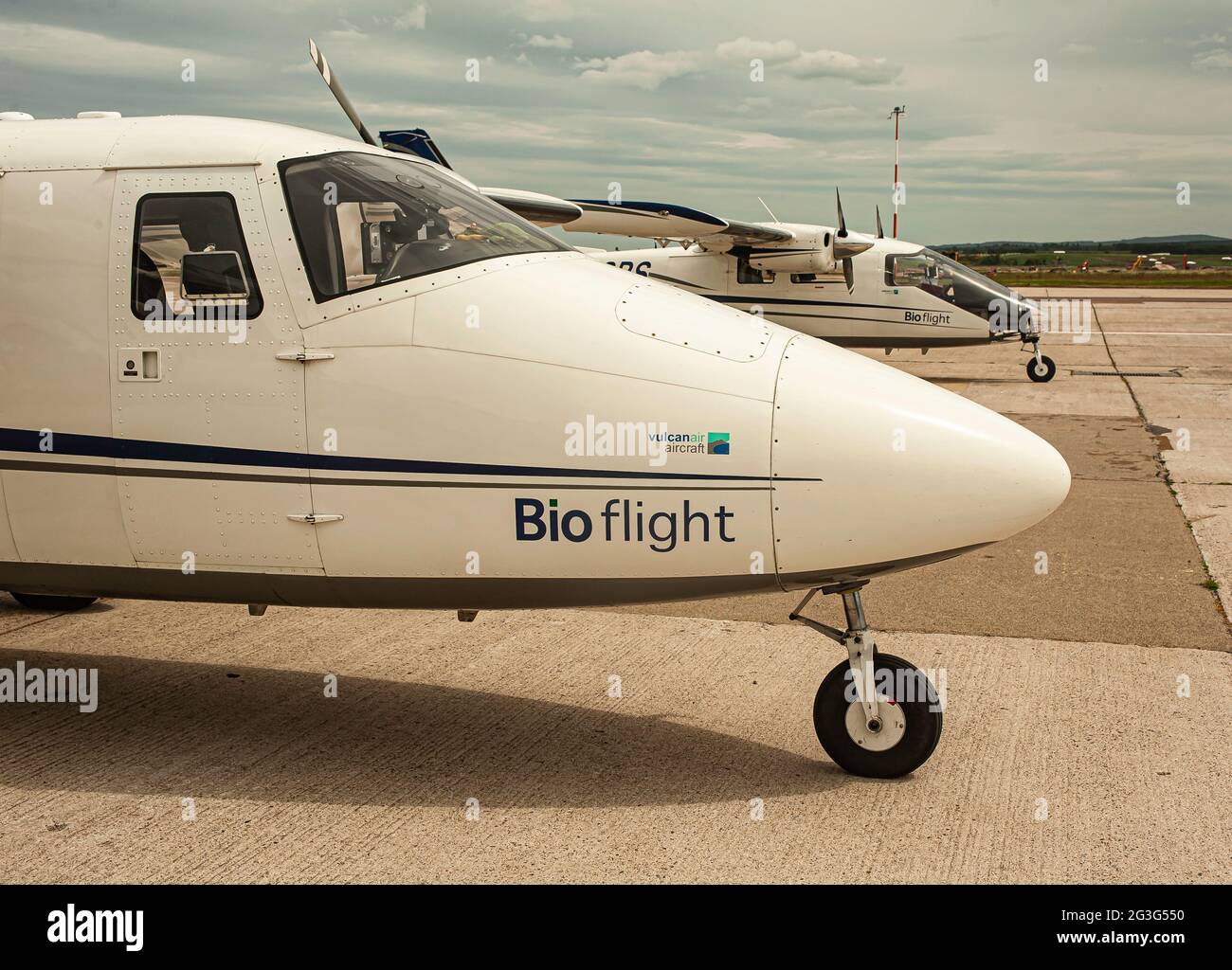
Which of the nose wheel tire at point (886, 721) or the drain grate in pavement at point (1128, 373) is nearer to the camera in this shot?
the nose wheel tire at point (886, 721)

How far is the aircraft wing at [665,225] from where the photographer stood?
59.5ft

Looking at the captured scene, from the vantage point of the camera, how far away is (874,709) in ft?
14.9

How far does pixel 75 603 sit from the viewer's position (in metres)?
7.35

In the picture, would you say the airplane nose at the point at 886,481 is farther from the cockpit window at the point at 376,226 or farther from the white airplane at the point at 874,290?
the white airplane at the point at 874,290

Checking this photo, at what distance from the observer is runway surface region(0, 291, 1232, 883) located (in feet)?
13.2

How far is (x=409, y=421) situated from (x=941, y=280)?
1733 centimetres

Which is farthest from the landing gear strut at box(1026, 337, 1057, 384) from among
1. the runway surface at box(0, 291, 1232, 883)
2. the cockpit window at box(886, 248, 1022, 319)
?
the runway surface at box(0, 291, 1232, 883)

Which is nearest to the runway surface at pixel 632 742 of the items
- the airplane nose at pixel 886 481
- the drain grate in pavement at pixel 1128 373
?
the airplane nose at pixel 886 481

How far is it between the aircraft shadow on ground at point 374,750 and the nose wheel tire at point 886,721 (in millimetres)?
143

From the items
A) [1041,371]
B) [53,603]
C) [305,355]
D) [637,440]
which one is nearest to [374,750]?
[305,355]
